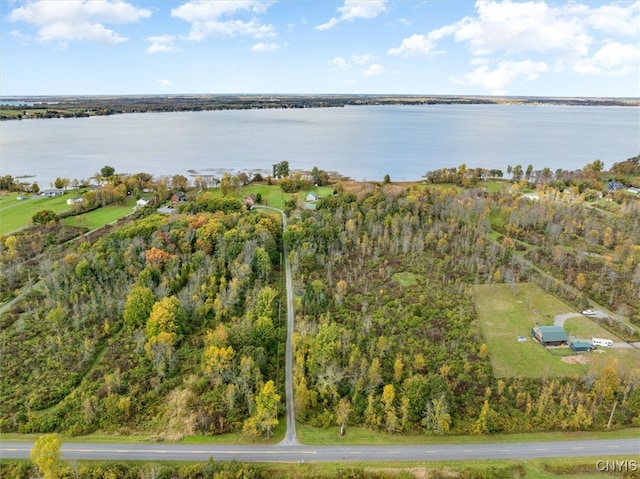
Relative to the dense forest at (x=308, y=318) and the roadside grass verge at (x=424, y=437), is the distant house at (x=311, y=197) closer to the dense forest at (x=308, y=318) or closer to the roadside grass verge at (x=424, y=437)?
the dense forest at (x=308, y=318)

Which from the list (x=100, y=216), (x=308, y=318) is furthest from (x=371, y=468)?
(x=100, y=216)

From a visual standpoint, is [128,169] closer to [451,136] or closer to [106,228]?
[106,228]

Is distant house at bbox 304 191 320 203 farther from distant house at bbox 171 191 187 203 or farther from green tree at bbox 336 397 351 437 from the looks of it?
green tree at bbox 336 397 351 437

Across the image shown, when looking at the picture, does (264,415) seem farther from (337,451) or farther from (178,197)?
(178,197)

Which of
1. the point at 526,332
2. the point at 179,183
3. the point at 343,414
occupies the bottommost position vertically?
the point at 343,414

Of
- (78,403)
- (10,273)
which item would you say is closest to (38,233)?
(10,273)

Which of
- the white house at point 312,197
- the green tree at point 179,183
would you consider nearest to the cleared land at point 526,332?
the white house at point 312,197
